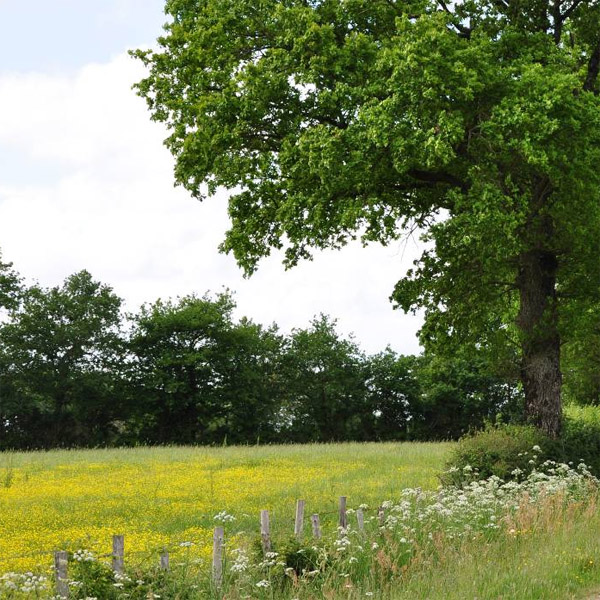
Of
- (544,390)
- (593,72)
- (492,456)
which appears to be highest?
(593,72)

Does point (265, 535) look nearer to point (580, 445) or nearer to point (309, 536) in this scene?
point (309, 536)

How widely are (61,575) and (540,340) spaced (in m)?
18.7

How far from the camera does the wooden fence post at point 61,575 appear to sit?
919 cm

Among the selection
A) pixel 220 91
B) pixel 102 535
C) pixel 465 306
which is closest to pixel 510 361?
pixel 465 306

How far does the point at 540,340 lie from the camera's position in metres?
25.0

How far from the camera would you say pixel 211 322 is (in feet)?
221

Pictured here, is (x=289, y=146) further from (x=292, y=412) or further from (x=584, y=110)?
(x=292, y=412)

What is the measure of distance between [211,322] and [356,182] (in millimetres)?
45407

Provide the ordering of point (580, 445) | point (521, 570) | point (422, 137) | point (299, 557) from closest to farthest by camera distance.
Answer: point (521, 570)
point (299, 557)
point (422, 137)
point (580, 445)

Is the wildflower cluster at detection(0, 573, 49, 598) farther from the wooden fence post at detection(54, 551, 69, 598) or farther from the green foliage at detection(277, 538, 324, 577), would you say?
the green foliage at detection(277, 538, 324, 577)

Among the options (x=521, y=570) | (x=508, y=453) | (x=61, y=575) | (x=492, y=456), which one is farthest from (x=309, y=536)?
(x=508, y=453)

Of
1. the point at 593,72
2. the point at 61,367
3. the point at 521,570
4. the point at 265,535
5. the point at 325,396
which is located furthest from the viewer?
the point at 325,396

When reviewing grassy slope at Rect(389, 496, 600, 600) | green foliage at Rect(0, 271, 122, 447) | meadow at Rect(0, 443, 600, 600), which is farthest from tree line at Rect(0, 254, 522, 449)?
grassy slope at Rect(389, 496, 600, 600)

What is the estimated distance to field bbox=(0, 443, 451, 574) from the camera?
16.4m
